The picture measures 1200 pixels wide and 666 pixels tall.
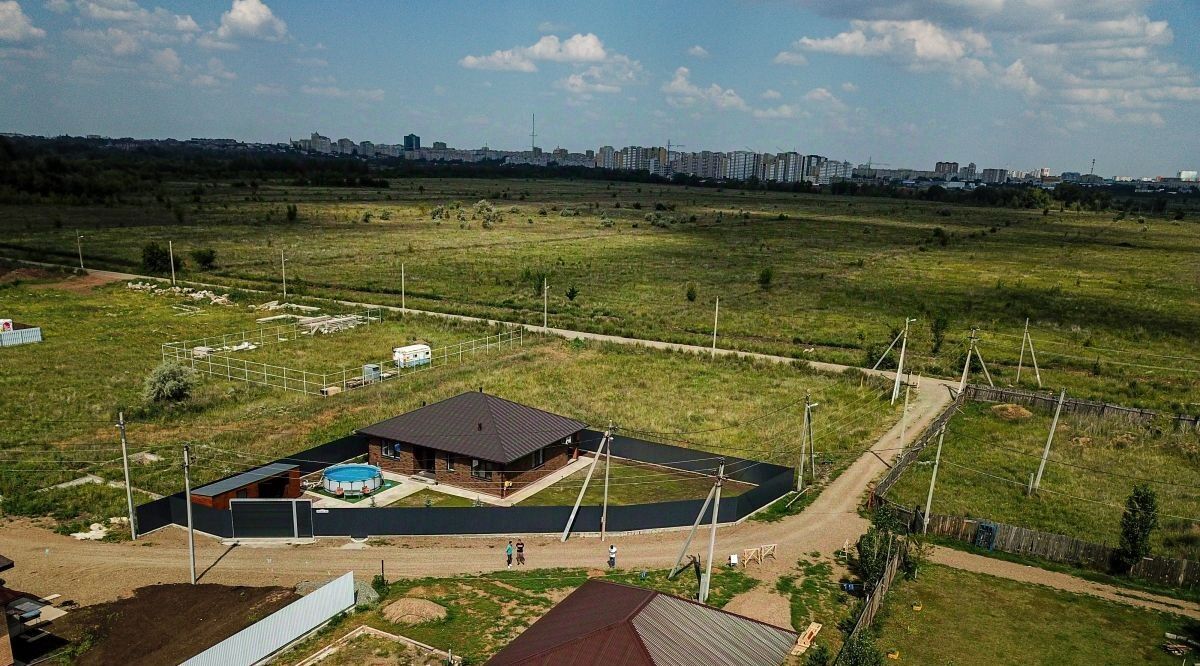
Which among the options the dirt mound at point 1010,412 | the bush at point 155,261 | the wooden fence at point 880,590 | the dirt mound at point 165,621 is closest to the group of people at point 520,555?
the dirt mound at point 165,621

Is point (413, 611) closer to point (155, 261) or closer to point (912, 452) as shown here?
point (912, 452)

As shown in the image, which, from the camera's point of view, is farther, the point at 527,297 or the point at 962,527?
the point at 527,297

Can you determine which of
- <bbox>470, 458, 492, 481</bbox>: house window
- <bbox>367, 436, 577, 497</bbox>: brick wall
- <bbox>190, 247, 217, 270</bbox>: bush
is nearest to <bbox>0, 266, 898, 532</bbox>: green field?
<bbox>367, 436, 577, 497</bbox>: brick wall

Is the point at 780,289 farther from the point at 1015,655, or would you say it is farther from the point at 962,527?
the point at 1015,655

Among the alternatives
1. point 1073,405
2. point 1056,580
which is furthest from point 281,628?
point 1073,405

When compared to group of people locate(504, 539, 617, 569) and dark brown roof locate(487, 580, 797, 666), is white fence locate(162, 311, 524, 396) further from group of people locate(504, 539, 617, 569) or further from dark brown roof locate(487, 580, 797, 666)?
dark brown roof locate(487, 580, 797, 666)

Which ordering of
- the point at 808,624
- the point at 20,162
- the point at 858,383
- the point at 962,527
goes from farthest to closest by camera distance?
1. the point at 20,162
2. the point at 858,383
3. the point at 962,527
4. the point at 808,624

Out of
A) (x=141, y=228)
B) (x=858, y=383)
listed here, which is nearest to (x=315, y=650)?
(x=858, y=383)

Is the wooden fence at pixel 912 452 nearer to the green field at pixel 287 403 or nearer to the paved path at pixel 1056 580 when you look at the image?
the green field at pixel 287 403
